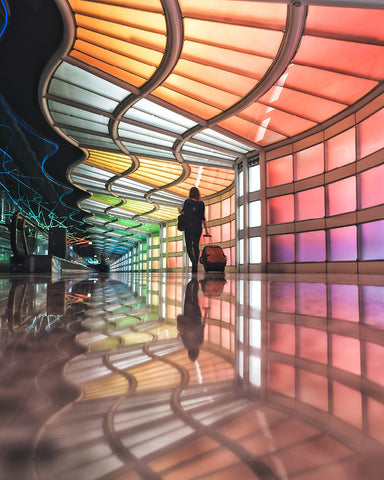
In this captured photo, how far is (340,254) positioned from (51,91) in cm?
1387

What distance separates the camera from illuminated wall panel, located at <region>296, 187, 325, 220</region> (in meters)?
18.3

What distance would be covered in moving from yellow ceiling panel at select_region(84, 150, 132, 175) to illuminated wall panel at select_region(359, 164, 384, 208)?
44.7ft

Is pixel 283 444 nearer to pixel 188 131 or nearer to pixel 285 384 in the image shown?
pixel 285 384

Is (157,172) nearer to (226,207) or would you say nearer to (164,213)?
(226,207)

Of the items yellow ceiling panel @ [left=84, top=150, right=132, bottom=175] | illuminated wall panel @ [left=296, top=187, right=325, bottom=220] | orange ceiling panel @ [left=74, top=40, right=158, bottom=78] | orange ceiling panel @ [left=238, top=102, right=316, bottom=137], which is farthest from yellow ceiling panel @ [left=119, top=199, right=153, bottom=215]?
orange ceiling panel @ [left=74, top=40, right=158, bottom=78]

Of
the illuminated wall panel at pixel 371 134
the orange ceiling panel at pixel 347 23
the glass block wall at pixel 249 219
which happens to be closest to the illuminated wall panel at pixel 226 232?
the glass block wall at pixel 249 219

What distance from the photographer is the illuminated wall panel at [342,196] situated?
16.3 metres

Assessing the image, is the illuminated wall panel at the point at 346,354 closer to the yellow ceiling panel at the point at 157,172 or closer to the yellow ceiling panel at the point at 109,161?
the yellow ceiling panel at the point at 109,161

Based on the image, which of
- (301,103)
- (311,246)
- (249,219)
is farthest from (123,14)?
(249,219)

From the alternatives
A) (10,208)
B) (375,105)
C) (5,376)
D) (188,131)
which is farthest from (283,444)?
(10,208)

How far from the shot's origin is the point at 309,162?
62.4 feet

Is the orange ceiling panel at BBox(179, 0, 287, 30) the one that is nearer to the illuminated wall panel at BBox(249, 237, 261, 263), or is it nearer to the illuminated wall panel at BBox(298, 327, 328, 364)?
the illuminated wall panel at BBox(298, 327, 328, 364)

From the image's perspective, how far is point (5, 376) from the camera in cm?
59

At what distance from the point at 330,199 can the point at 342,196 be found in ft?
2.65
